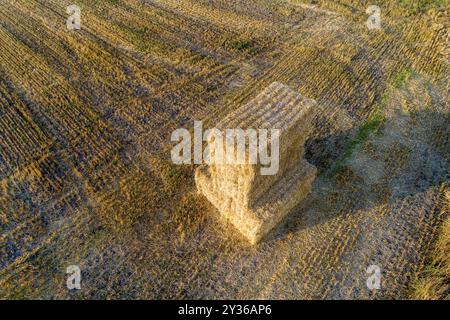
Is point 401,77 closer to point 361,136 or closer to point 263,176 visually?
point 361,136

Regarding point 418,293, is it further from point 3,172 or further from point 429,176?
point 3,172

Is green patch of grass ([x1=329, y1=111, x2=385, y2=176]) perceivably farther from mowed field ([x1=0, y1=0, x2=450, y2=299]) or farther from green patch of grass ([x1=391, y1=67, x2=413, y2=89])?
green patch of grass ([x1=391, y1=67, x2=413, y2=89])

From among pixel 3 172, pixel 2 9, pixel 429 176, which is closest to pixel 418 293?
pixel 429 176

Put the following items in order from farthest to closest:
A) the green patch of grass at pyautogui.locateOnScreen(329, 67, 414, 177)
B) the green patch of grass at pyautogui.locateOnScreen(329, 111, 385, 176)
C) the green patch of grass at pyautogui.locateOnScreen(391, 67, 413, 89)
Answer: the green patch of grass at pyautogui.locateOnScreen(391, 67, 413, 89) → the green patch of grass at pyautogui.locateOnScreen(329, 67, 414, 177) → the green patch of grass at pyautogui.locateOnScreen(329, 111, 385, 176)

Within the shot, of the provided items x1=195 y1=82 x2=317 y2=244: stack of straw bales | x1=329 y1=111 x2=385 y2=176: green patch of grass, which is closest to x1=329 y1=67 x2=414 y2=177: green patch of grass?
x1=329 y1=111 x2=385 y2=176: green patch of grass

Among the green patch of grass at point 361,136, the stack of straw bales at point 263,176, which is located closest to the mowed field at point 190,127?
the green patch of grass at point 361,136
